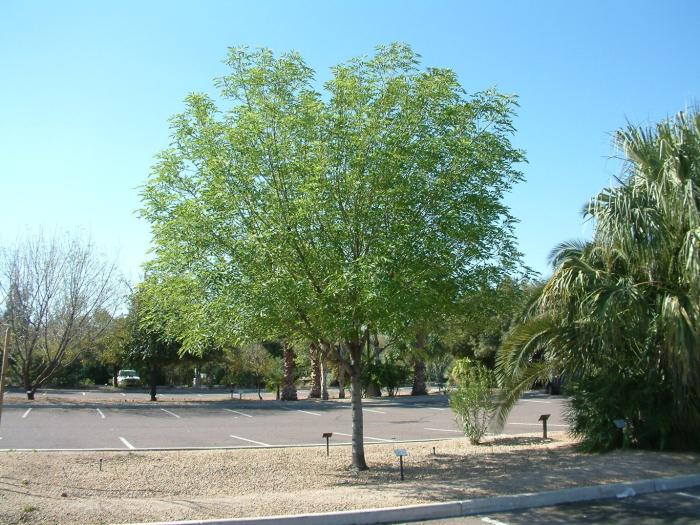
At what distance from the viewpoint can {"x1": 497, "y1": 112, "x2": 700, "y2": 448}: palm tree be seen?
10.2 m

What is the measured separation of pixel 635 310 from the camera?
1078 centimetres

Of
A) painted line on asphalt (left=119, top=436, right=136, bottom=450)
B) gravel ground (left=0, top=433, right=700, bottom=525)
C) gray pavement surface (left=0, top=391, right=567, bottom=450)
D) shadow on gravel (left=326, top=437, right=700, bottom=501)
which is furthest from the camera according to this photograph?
gray pavement surface (left=0, top=391, right=567, bottom=450)

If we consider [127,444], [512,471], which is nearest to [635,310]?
[512,471]

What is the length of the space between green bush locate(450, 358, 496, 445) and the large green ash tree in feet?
13.4

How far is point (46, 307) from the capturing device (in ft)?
96.7

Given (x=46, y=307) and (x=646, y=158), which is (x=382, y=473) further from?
(x=46, y=307)

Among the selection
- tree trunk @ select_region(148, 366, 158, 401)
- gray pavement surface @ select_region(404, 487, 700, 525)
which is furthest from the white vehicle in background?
gray pavement surface @ select_region(404, 487, 700, 525)

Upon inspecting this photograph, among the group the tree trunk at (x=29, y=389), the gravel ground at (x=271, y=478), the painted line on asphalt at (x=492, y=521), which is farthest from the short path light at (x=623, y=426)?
the tree trunk at (x=29, y=389)

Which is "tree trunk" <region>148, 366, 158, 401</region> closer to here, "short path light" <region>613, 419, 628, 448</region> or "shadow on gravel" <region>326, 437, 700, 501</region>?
"shadow on gravel" <region>326, 437, 700, 501</region>

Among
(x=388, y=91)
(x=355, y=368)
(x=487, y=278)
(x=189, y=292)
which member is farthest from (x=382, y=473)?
(x=388, y=91)

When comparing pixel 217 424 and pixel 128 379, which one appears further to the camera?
pixel 128 379

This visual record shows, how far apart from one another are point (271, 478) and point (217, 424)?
32.9ft

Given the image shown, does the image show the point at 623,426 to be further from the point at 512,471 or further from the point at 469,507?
the point at 469,507

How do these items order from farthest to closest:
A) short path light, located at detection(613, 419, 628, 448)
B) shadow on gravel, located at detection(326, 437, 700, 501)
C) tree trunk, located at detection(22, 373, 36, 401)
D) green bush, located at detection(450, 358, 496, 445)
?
tree trunk, located at detection(22, 373, 36, 401) → green bush, located at detection(450, 358, 496, 445) → short path light, located at detection(613, 419, 628, 448) → shadow on gravel, located at detection(326, 437, 700, 501)
